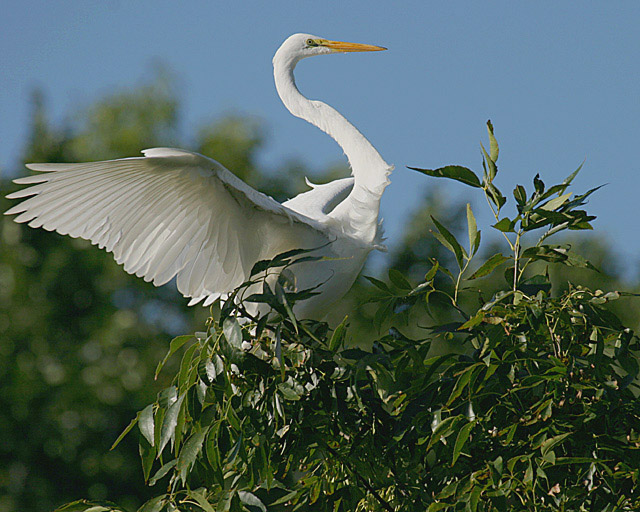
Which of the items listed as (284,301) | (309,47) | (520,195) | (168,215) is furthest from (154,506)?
(309,47)

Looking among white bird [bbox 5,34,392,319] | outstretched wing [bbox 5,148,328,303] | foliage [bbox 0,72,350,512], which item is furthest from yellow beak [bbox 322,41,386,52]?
foliage [bbox 0,72,350,512]

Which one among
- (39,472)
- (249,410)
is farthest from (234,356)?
(39,472)

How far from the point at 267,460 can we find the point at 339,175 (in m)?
10.6

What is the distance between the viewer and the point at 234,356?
1.33m

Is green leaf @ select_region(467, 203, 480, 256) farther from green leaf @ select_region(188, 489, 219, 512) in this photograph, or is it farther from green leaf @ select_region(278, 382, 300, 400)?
green leaf @ select_region(188, 489, 219, 512)

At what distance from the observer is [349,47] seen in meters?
3.27

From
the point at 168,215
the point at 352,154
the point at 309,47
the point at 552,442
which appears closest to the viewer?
the point at 552,442

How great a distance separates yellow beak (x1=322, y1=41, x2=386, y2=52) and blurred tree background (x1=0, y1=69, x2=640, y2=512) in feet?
9.11

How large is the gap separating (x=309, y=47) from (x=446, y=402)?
2.06 metres

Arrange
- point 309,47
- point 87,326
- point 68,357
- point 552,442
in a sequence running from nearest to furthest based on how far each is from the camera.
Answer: point 552,442, point 309,47, point 68,357, point 87,326

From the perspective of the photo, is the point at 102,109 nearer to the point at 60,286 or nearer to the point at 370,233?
the point at 60,286

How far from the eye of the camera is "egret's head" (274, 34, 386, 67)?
311 centimetres

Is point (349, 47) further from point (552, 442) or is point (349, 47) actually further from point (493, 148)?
point (552, 442)

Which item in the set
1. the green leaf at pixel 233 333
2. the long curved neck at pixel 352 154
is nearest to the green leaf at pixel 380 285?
the green leaf at pixel 233 333
